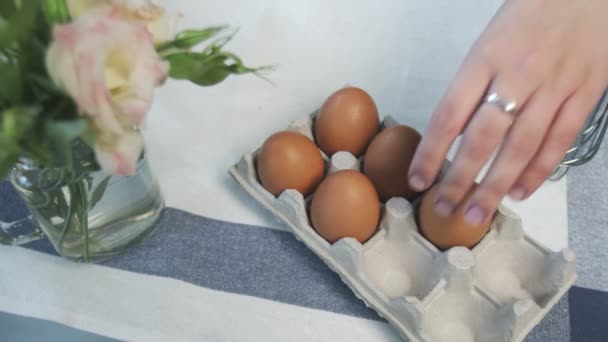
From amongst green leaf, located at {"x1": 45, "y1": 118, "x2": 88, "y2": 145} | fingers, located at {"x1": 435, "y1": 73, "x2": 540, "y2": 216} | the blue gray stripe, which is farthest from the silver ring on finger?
green leaf, located at {"x1": 45, "y1": 118, "x2": 88, "y2": 145}

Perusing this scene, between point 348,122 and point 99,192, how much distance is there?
27cm

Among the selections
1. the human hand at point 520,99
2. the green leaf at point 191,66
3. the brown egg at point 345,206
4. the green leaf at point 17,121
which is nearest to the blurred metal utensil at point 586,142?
the human hand at point 520,99

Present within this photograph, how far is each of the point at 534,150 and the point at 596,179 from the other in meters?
0.26


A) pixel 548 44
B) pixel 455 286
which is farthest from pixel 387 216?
pixel 548 44

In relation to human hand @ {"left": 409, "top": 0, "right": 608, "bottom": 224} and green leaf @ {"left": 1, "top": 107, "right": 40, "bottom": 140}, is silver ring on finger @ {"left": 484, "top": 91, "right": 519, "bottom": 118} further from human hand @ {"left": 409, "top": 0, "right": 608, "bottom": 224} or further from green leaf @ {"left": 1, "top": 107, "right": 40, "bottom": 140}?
green leaf @ {"left": 1, "top": 107, "right": 40, "bottom": 140}

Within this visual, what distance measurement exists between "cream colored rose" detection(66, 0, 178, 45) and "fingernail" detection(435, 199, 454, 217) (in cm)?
30

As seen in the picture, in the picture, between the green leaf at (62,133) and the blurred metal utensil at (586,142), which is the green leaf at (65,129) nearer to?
the green leaf at (62,133)

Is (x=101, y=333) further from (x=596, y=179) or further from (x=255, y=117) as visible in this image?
(x=596, y=179)

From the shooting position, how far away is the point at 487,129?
51 centimetres

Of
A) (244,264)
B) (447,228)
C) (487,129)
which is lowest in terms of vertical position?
(244,264)

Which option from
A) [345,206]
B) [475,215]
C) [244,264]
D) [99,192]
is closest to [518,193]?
[475,215]

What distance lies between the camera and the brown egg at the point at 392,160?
617 millimetres

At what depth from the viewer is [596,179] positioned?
0.73m

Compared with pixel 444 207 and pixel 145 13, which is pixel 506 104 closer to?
pixel 444 207
